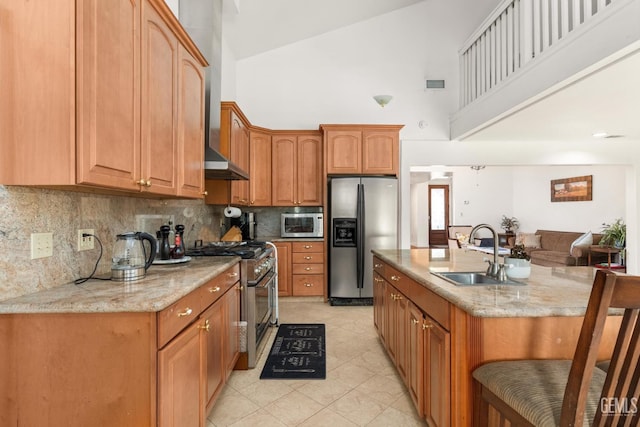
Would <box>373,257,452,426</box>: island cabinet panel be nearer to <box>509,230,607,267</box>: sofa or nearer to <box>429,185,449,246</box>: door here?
<box>509,230,607,267</box>: sofa

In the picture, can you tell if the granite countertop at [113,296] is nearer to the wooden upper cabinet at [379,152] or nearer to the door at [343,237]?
the door at [343,237]

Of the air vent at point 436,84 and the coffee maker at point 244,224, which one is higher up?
the air vent at point 436,84

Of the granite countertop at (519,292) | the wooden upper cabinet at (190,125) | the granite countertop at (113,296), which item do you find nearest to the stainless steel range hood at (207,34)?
the wooden upper cabinet at (190,125)

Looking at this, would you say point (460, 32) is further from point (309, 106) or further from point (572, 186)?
point (572, 186)

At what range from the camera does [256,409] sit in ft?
7.01

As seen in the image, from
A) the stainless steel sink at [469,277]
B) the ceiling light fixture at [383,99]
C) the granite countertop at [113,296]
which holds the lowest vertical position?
the stainless steel sink at [469,277]

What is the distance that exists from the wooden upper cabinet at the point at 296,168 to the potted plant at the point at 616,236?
5325 mm

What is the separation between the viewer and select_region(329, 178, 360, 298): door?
4438 mm

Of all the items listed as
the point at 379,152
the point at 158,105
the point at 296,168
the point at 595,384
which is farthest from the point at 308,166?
the point at 595,384

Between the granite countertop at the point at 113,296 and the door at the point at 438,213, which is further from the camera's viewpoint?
the door at the point at 438,213

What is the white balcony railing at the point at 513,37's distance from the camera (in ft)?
8.61

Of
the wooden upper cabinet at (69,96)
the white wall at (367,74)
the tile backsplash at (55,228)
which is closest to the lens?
the wooden upper cabinet at (69,96)

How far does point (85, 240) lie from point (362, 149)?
11.5 ft

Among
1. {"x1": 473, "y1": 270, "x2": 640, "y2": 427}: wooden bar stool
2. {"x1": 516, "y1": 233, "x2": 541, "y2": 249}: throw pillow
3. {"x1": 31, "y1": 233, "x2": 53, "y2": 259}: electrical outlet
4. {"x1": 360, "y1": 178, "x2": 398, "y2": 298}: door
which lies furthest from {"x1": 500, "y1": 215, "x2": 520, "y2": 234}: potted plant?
{"x1": 31, "y1": 233, "x2": 53, "y2": 259}: electrical outlet
